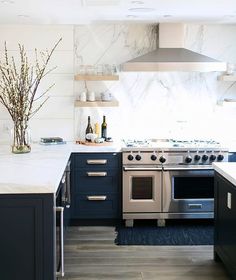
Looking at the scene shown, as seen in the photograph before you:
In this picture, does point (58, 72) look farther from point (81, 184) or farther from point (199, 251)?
point (199, 251)

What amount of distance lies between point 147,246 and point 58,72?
2.44 meters

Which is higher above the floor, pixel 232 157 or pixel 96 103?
pixel 96 103

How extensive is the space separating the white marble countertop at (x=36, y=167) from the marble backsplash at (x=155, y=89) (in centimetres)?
67

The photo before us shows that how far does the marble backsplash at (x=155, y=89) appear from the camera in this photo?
19.3 ft

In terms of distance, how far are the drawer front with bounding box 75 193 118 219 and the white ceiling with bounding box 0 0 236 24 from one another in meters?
2.02

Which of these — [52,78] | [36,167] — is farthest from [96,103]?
[36,167]

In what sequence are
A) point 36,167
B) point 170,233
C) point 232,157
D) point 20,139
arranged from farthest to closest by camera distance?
point 232,157 → point 170,233 → point 20,139 → point 36,167

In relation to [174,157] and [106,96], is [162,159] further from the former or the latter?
[106,96]

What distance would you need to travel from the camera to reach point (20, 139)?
4.59 m

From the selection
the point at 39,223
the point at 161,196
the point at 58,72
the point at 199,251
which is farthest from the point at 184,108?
the point at 39,223

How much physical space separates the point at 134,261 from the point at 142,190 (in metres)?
1.18

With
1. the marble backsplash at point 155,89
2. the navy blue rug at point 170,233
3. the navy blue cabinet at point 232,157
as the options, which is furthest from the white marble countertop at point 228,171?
the marble backsplash at point 155,89

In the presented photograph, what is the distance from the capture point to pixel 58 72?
590 cm

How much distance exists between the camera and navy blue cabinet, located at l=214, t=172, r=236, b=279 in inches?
143
